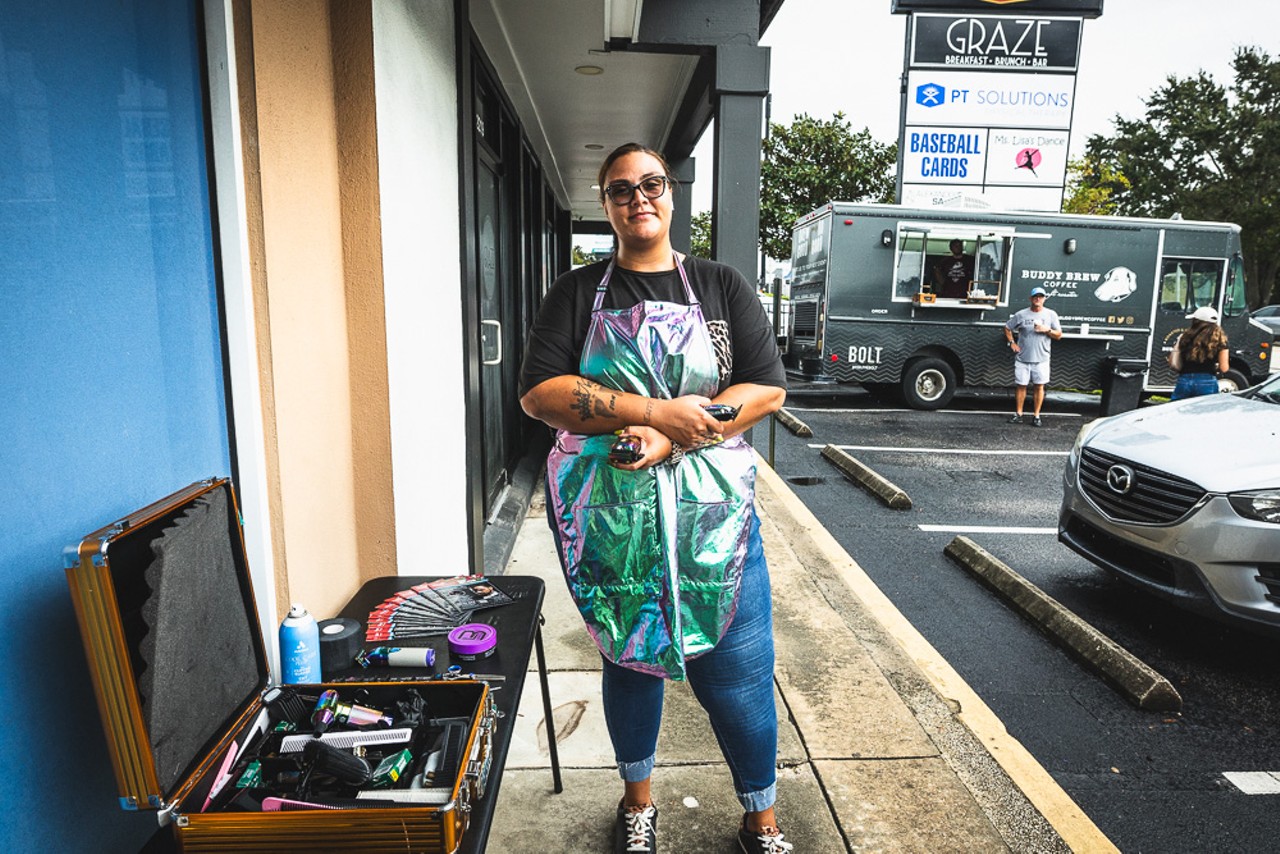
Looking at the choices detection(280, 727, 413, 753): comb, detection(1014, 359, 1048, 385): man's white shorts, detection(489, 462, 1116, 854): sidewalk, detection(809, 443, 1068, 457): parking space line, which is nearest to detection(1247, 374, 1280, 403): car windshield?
detection(489, 462, 1116, 854): sidewalk

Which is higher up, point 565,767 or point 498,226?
point 498,226

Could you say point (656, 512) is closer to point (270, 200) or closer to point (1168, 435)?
point (270, 200)

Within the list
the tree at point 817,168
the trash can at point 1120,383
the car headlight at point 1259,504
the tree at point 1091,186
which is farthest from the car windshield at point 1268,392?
the tree at point 1091,186

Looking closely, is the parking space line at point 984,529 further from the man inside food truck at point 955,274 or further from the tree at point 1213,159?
the tree at point 1213,159

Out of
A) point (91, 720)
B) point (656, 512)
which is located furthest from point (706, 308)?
point (91, 720)

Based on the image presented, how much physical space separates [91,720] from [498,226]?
461cm

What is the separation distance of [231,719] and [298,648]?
0.26m

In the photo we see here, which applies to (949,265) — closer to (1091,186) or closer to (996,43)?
(996,43)

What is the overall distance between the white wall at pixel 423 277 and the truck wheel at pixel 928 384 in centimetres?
915

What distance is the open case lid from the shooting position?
38.7 inches

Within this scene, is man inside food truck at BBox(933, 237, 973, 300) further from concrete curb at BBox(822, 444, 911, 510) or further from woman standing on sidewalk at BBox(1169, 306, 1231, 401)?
concrete curb at BBox(822, 444, 911, 510)

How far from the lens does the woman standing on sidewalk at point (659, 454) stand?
5.79 feet

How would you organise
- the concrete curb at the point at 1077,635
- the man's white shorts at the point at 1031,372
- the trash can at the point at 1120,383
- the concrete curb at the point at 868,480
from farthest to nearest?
the trash can at the point at 1120,383, the man's white shorts at the point at 1031,372, the concrete curb at the point at 868,480, the concrete curb at the point at 1077,635

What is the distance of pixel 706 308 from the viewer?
189 cm
